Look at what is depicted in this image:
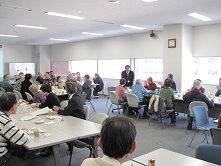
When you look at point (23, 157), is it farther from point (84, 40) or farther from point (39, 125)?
point (84, 40)

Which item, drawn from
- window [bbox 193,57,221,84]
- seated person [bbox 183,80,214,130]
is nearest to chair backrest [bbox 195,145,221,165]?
seated person [bbox 183,80,214,130]

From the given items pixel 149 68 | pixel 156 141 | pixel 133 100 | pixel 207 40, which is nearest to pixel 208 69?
pixel 207 40

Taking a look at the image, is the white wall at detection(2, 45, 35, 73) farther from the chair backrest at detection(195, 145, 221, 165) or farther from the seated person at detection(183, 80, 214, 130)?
the chair backrest at detection(195, 145, 221, 165)

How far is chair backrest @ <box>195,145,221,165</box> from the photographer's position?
205cm

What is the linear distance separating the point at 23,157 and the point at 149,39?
7.85m

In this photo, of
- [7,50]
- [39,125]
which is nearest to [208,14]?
[39,125]

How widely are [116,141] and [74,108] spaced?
2598mm

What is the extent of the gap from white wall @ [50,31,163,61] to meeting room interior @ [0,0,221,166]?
5 centimetres

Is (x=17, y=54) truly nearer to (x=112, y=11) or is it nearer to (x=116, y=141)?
(x=112, y=11)

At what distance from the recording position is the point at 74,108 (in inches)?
149

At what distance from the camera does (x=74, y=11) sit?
5.79m

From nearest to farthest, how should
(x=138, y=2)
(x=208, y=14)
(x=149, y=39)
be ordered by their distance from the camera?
1. (x=138, y=2)
2. (x=208, y=14)
3. (x=149, y=39)

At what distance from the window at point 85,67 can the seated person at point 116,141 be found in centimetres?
1137

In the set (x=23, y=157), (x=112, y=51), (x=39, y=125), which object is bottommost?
(x=23, y=157)
